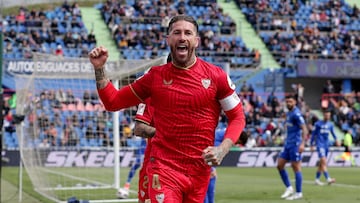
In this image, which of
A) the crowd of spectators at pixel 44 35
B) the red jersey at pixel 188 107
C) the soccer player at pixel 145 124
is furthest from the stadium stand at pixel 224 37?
the red jersey at pixel 188 107

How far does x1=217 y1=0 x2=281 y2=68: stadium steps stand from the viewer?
41.8 m

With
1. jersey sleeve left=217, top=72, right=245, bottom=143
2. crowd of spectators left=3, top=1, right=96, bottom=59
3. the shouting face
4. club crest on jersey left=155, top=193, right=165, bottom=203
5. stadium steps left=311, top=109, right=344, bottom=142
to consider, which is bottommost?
stadium steps left=311, top=109, right=344, bottom=142

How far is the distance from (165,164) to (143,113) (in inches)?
59.2

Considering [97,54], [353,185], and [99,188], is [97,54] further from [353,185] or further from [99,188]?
[353,185]

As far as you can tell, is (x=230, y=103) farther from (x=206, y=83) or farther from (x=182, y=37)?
(x=182, y=37)

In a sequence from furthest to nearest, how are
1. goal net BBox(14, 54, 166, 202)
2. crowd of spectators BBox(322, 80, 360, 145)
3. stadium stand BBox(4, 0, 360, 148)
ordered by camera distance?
crowd of spectators BBox(322, 80, 360, 145) < stadium stand BBox(4, 0, 360, 148) < goal net BBox(14, 54, 166, 202)

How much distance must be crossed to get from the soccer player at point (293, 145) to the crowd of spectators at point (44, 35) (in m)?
20.5

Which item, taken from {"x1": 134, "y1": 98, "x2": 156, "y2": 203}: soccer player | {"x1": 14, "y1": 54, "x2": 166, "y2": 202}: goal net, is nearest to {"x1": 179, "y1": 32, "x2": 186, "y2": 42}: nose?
{"x1": 134, "y1": 98, "x2": 156, "y2": 203}: soccer player

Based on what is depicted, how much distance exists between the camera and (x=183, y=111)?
6242 mm

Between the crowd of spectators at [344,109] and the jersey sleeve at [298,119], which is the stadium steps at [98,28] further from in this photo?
the jersey sleeve at [298,119]

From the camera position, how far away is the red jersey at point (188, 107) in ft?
20.4

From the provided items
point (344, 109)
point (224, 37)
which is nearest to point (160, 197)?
point (344, 109)

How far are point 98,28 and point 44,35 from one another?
4.50 metres

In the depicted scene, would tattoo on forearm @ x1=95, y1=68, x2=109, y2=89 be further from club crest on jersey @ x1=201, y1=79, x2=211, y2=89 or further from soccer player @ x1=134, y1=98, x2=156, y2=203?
soccer player @ x1=134, y1=98, x2=156, y2=203
